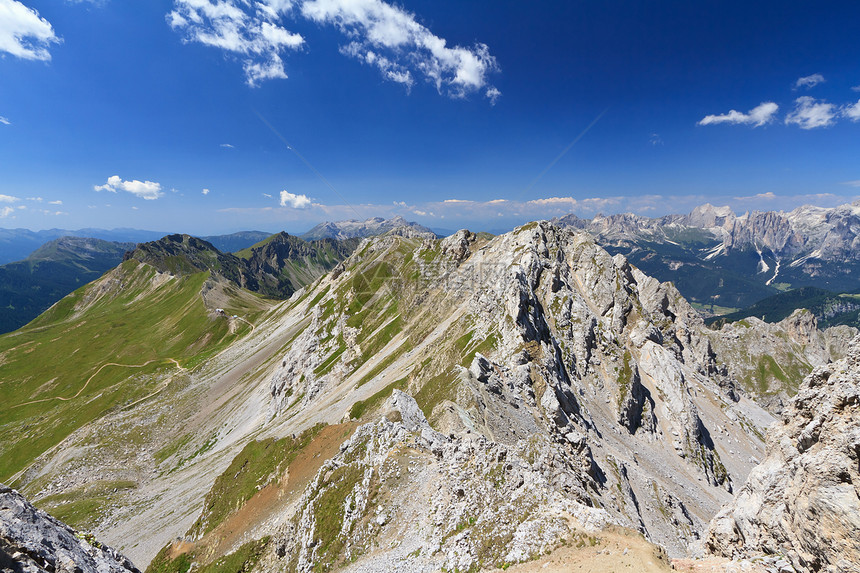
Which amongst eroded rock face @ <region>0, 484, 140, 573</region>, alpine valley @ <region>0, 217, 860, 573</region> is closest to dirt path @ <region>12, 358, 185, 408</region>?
alpine valley @ <region>0, 217, 860, 573</region>

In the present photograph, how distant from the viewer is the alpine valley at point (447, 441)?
1991cm

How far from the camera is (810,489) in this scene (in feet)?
61.0

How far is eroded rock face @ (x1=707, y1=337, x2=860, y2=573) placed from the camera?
1652 centimetres

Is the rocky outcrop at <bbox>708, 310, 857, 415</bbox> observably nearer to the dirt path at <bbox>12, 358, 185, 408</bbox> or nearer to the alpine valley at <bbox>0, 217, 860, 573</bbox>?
the alpine valley at <bbox>0, 217, 860, 573</bbox>

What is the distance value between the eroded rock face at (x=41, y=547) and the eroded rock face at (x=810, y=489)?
33435mm

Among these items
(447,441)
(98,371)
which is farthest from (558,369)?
(98,371)

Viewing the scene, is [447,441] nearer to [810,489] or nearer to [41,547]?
[810,489]

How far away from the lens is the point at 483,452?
2800 cm

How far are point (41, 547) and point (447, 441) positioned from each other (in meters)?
28.1

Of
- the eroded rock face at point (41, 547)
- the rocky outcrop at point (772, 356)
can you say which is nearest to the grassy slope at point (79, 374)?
the eroded rock face at point (41, 547)

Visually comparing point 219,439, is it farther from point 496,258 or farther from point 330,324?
point 496,258

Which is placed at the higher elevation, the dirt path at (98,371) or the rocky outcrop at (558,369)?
the rocky outcrop at (558,369)

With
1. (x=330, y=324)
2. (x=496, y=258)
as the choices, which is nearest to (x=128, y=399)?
(x=330, y=324)

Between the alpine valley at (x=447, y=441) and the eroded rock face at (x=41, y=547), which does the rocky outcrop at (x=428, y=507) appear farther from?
the eroded rock face at (x=41, y=547)
